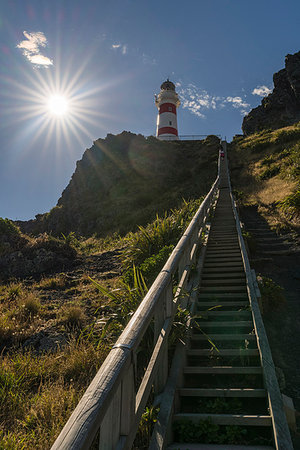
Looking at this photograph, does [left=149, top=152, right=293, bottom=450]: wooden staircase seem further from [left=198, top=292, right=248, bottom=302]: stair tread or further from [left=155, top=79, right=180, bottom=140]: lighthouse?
[left=155, top=79, right=180, bottom=140]: lighthouse

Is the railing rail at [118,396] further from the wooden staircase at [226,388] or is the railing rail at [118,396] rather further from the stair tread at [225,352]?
the stair tread at [225,352]

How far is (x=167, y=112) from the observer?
2018 inches

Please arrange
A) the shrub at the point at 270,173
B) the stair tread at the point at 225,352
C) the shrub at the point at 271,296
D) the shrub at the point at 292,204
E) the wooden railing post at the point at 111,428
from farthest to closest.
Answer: the shrub at the point at 270,173 → the shrub at the point at 292,204 → the shrub at the point at 271,296 → the stair tread at the point at 225,352 → the wooden railing post at the point at 111,428

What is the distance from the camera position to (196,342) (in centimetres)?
420

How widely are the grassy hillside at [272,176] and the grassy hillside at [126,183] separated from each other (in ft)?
10.3

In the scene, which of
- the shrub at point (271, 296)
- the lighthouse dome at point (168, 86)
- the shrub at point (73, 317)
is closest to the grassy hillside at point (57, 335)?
the shrub at point (73, 317)

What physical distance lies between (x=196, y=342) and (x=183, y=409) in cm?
132

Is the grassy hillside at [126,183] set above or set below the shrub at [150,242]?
above

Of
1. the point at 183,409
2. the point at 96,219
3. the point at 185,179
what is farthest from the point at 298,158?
the point at 183,409

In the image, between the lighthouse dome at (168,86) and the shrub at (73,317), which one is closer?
the shrub at (73,317)

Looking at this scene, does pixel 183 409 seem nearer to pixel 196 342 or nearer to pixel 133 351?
pixel 196 342

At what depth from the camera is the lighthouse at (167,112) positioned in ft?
162

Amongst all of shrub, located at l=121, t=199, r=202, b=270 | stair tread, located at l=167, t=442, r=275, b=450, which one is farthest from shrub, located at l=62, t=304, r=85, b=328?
stair tread, located at l=167, t=442, r=275, b=450

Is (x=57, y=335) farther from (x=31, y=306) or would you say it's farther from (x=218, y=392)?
(x=218, y=392)
